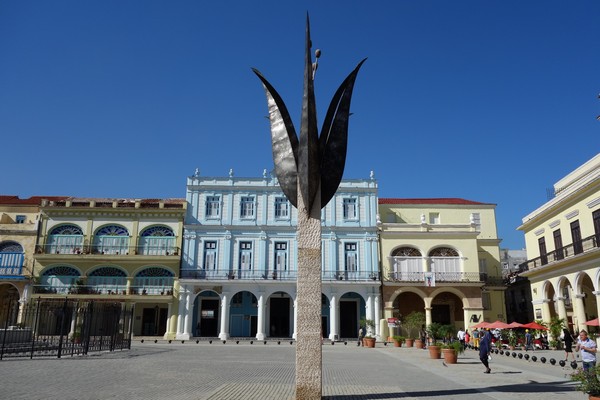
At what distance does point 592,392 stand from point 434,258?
2933 centimetres

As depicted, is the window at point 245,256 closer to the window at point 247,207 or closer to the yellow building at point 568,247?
the window at point 247,207

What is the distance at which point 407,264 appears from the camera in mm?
36781

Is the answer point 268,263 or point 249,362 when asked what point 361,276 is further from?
point 249,362

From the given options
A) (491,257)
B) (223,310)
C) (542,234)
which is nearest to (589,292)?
(542,234)

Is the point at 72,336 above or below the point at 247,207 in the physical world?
below

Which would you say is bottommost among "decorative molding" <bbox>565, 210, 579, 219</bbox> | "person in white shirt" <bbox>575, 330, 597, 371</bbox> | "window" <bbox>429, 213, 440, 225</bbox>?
"person in white shirt" <bbox>575, 330, 597, 371</bbox>

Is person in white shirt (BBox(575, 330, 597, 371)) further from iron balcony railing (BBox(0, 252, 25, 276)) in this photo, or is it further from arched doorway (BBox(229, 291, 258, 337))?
iron balcony railing (BBox(0, 252, 25, 276))

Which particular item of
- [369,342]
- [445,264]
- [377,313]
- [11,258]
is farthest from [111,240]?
[445,264]

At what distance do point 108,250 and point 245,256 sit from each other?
10273 mm

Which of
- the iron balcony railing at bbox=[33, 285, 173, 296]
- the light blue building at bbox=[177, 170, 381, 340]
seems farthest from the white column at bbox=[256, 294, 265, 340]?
the iron balcony railing at bbox=[33, 285, 173, 296]

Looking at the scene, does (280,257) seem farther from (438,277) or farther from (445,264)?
(445,264)

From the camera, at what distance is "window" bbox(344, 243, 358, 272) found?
122 ft

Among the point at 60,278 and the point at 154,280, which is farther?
the point at 154,280

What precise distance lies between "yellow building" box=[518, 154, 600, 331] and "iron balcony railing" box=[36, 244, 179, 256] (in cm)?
2509
